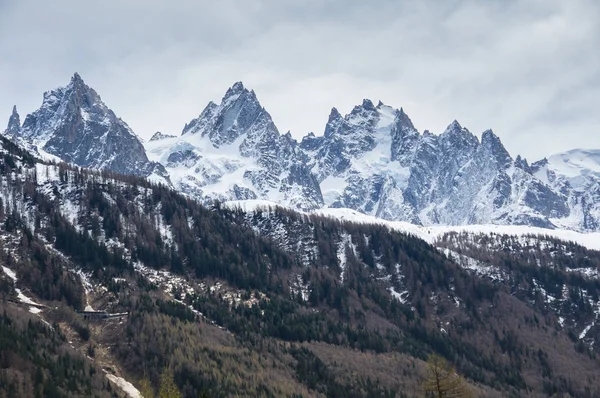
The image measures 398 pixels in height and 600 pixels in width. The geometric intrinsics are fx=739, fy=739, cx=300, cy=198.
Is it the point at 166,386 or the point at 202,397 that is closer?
the point at 202,397

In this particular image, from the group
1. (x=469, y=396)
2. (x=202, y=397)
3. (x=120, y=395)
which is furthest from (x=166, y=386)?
(x=469, y=396)

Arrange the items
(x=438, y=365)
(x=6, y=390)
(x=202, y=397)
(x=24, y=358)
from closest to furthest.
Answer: (x=438, y=365), (x=202, y=397), (x=6, y=390), (x=24, y=358)

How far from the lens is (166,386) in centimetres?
19788

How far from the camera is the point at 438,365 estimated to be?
9544cm

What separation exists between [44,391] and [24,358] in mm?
16232

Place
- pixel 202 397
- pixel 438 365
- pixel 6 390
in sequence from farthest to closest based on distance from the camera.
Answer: pixel 6 390 → pixel 202 397 → pixel 438 365

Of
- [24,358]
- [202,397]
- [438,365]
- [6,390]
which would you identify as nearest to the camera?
[438,365]

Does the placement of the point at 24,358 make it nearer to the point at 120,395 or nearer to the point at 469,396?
the point at 120,395

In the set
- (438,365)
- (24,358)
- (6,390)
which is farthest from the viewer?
(24,358)

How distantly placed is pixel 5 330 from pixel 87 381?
89.4ft

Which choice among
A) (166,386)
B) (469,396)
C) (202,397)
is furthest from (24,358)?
(469,396)

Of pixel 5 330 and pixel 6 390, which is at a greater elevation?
pixel 5 330

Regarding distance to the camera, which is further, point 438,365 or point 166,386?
point 166,386

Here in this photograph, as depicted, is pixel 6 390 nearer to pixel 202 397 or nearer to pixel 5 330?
pixel 5 330
